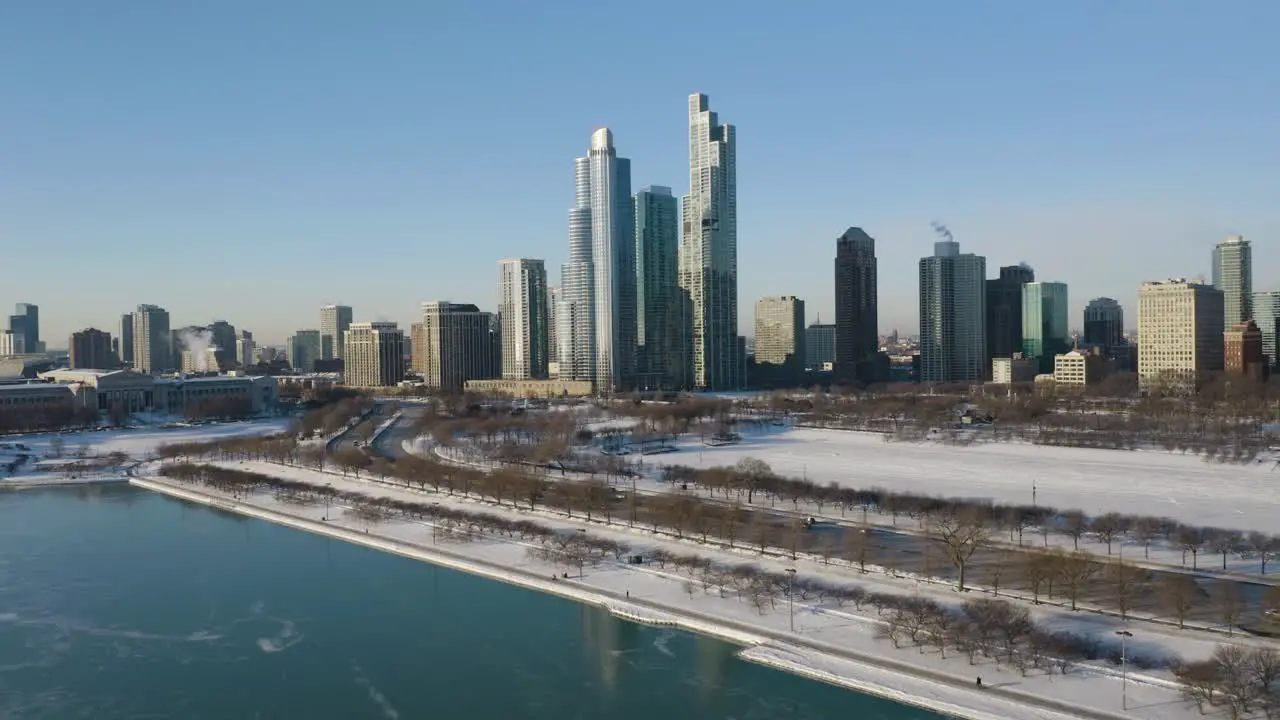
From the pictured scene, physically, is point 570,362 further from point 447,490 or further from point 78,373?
point 447,490

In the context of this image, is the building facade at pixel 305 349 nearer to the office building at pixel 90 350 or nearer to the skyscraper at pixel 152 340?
the skyscraper at pixel 152 340

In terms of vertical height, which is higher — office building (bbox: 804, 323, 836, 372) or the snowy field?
office building (bbox: 804, 323, 836, 372)

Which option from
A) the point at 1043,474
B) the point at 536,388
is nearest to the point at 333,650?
the point at 1043,474

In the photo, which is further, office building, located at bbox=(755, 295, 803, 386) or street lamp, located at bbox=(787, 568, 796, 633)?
office building, located at bbox=(755, 295, 803, 386)

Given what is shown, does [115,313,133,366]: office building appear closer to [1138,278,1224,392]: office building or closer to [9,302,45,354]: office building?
[9,302,45,354]: office building

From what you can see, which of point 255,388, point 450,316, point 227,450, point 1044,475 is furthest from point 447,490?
point 450,316

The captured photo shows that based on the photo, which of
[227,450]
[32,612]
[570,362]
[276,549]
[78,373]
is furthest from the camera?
[570,362]

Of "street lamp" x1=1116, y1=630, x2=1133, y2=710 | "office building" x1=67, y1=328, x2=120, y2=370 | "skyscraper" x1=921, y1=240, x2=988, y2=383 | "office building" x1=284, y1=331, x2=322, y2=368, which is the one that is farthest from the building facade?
"street lamp" x1=1116, y1=630, x2=1133, y2=710
